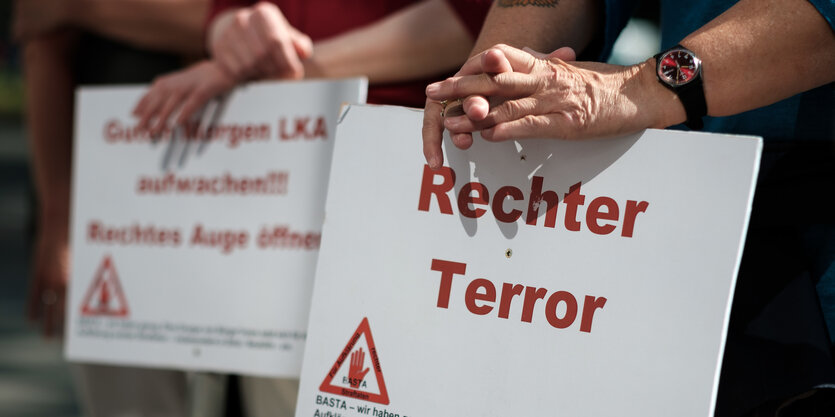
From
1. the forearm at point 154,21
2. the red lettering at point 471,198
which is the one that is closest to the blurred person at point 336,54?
the forearm at point 154,21

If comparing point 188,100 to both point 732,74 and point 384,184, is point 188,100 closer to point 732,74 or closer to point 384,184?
point 384,184

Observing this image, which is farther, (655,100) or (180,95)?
(180,95)

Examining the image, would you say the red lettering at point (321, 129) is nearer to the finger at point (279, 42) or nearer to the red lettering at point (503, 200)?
the finger at point (279, 42)

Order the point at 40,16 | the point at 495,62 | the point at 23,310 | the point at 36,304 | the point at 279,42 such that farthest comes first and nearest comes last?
the point at 23,310 < the point at 36,304 < the point at 40,16 < the point at 279,42 < the point at 495,62

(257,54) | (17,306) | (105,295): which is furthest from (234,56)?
(17,306)

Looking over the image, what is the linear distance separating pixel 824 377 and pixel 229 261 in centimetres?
105

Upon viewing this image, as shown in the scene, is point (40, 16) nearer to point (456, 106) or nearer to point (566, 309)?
point (456, 106)

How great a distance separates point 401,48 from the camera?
1684mm

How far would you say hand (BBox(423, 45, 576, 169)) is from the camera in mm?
891

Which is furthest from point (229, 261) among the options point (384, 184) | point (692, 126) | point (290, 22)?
point (692, 126)

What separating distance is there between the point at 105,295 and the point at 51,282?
2.41ft

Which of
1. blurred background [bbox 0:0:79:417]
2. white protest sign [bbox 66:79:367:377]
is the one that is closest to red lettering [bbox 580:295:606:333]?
white protest sign [bbox 66:79:367:377]

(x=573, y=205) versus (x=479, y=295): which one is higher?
(x=573, y=205)

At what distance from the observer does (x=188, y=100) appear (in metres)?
1.70
